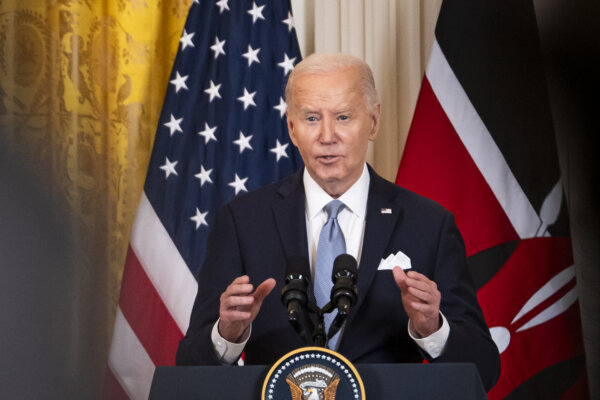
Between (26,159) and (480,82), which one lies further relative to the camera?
(26,159)

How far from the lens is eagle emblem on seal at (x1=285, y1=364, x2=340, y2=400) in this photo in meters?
1.35

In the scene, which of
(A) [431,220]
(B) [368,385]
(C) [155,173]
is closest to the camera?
(B) [368,385]

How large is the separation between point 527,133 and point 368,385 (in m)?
2.11

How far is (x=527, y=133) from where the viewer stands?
10.5 feet

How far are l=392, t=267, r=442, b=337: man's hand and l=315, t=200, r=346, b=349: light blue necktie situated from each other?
1.29ft

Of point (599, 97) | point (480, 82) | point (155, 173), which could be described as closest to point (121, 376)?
point (155, 173)

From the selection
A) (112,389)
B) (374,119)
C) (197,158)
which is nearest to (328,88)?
(374,119)

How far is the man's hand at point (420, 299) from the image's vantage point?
1.59m

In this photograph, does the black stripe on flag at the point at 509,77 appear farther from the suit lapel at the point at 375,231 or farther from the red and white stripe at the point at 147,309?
the red and white stripe at the point at 147,309

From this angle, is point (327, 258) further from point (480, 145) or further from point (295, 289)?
point (480, 145)

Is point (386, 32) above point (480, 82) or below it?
above

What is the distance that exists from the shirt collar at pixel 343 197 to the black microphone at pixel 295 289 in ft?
2.25

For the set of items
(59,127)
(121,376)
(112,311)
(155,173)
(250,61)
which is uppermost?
Result: (250,61)

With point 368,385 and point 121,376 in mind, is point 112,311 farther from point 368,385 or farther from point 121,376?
point 368,385
